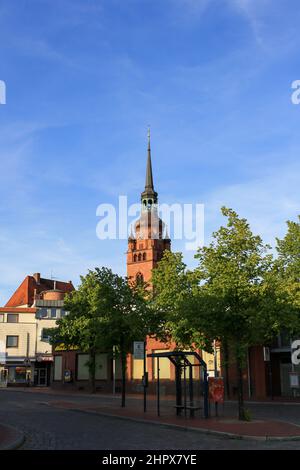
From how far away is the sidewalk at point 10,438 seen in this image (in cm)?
1341

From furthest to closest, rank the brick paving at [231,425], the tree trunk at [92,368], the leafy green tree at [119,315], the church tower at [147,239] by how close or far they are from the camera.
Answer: the church tower at [147,239] → the tree trunk at [92,368] → the leafy green tree at [119,315] → the brick paving at [231,425]

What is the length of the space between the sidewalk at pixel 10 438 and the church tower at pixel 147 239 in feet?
249

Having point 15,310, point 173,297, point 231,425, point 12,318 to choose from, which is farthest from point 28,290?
point 231,425

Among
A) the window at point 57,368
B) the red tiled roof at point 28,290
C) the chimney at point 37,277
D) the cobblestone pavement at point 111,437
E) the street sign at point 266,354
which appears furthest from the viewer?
the chimney at point 37,277

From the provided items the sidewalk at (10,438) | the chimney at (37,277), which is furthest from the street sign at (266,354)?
the chimney at (37,277)

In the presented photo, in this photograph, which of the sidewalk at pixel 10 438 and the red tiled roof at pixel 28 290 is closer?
the sidewalk at pixel 10 438

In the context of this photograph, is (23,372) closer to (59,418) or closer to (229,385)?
(229,385)

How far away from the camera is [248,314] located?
69.8ft

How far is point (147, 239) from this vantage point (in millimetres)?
95750

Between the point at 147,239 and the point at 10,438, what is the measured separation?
266ft

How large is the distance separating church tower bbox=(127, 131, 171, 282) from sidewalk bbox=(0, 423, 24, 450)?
7586 centimetres

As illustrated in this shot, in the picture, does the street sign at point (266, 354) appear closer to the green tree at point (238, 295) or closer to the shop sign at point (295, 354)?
the shop sign at point (295, 354)

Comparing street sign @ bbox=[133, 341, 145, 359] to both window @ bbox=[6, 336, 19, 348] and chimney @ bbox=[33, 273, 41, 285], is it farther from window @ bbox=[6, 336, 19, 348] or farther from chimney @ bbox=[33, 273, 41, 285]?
chimney @ bbox=[33, 273, 41, 285]
